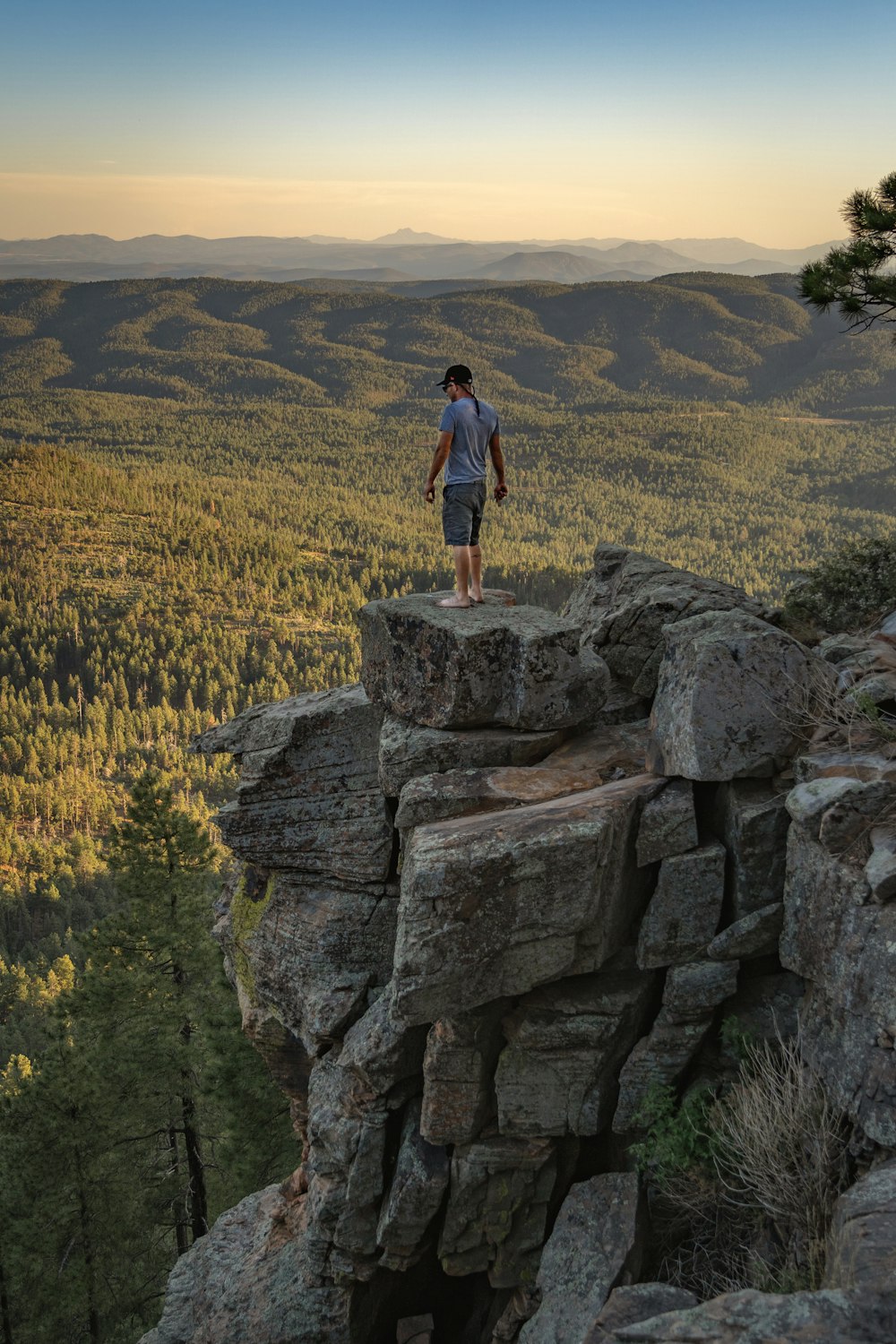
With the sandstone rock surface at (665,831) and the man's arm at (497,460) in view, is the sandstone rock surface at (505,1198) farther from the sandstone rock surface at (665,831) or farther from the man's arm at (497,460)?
the man's arm at (497,460)

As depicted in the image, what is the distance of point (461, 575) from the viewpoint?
1770 cm

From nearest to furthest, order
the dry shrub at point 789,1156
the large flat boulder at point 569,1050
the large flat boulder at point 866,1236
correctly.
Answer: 1. the large flat boulder at point 866,1236
2. the dry shrub at point 789,1156
3. the large flat boulder at point 569,1050

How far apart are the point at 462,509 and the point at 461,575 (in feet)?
→ 3.84

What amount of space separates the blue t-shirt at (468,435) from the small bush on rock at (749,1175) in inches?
388

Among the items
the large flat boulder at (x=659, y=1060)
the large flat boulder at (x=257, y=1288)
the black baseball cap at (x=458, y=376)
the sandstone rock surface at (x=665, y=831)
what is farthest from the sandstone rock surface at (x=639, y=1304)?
the black baseball cap at (x=458, y=376)

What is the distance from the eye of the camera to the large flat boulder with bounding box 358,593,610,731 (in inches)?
634

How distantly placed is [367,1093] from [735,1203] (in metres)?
5.74

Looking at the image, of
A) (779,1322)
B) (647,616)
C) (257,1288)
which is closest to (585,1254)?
(779,1322)

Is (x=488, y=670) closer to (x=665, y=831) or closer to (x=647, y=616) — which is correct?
(x=647, y=616)

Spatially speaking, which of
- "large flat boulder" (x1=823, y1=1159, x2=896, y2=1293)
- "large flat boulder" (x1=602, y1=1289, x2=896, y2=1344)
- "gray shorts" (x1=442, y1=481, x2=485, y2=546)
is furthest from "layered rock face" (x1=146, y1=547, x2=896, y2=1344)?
"large flat boulder" (x1=602, y1=1289, x2=896, y2=1344)

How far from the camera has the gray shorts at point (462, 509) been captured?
1725 centimetres

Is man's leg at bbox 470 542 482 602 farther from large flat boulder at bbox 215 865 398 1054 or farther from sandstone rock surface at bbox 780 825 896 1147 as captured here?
sandstone rock surface at bbox 780 825 896 1147

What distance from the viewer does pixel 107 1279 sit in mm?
32188

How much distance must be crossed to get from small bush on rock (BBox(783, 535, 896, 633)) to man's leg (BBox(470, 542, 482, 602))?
6.76 metres
